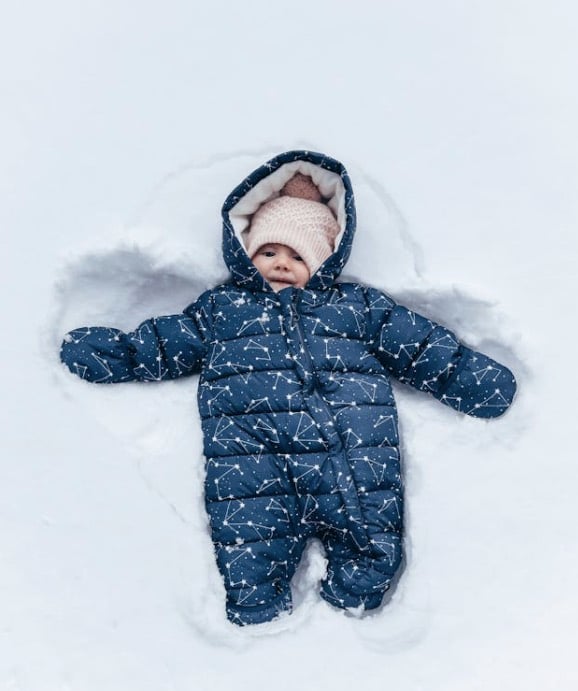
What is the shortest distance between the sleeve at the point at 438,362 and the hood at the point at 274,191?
0.12 m

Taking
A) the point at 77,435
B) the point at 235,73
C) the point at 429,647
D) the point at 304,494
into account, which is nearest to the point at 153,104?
the point at 235,73

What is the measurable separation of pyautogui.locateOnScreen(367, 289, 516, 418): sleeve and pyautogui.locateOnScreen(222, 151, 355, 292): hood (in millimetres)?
120

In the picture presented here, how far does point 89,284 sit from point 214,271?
25 cm

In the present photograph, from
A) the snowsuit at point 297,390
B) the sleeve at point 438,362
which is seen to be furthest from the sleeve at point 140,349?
the sleeve at point 438,362

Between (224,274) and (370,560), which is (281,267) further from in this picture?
(370,560)

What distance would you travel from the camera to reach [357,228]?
1476 mm

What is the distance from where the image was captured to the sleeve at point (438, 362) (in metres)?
1.39

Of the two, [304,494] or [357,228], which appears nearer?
[304,494]

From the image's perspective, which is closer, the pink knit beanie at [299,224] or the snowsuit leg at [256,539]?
the snowsuit leg at [256,539]

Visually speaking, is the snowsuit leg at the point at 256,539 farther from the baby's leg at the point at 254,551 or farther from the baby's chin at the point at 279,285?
the baby's chin at the point at 279,285

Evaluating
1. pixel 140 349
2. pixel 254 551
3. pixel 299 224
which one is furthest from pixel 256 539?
pixel 299 224

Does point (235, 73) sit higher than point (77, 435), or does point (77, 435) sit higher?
point (235, 73)

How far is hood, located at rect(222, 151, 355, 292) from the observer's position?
1.37m

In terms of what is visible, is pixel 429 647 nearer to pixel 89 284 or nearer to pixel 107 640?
pixel 107 640
